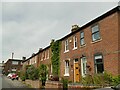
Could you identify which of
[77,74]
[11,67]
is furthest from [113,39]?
[11,67]

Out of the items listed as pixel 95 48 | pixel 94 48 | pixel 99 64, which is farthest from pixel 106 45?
pixel 99 64

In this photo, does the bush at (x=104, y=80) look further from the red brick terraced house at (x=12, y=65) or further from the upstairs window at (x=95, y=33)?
the red brick terraced house at (x=12, y=65)

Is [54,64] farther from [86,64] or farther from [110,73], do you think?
[110,73]

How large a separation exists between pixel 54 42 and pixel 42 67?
441 centimetres

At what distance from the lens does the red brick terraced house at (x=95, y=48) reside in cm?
1792

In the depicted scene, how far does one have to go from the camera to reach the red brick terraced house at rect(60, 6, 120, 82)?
17920mm

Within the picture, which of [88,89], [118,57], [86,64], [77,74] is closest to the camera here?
[88,89]

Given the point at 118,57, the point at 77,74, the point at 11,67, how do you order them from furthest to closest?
the point at 11,67
the point at 77,74
the point at 118,57

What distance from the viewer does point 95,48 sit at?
20531 mm

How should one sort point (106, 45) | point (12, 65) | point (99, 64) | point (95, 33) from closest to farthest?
point (106, 45)
point (99, 64)
point (95, 33)
point (12, 65)

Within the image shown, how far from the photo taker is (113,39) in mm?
18156

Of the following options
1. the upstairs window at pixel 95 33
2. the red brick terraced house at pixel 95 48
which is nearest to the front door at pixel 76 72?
the red brick terraced house at pixel 95 48

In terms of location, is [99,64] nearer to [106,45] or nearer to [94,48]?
[94,48]

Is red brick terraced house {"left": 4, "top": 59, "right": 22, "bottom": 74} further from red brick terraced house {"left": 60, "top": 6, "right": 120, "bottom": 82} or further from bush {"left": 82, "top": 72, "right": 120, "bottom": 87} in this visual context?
bush {"left": 82, "top": 72, "right": 120, "bottom": 87}
